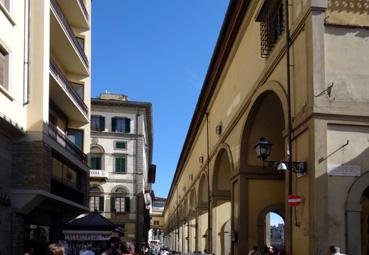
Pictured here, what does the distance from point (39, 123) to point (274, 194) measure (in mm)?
8363

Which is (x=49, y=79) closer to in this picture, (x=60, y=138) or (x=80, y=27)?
(x=60, y=138)

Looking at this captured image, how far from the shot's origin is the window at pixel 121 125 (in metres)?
64.4

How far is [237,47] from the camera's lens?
22.2 meters

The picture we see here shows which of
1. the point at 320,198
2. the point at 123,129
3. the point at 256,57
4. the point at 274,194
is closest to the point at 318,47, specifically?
the point at 320,198

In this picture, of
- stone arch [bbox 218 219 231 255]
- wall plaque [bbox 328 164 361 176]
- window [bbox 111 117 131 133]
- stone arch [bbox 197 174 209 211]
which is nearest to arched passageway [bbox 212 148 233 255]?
stone arch [bbox 218 219 231 255]

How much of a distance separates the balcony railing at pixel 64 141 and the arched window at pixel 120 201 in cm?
3264

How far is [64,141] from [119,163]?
38724 millimetres

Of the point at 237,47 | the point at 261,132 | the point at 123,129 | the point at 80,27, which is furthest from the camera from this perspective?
the point at 123,129

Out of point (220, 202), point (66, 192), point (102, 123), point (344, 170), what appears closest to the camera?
point (344, 170)

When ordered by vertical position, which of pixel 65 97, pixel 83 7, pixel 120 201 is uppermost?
pixel 83 7

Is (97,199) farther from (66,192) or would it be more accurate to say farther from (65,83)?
(65,83)

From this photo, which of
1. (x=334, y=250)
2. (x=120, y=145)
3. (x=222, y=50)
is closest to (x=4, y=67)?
(x=222, y=50)

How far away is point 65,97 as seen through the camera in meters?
25.9

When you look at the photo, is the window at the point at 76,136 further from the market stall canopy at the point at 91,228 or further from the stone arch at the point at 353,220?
the stone arch at the point at 353,220
